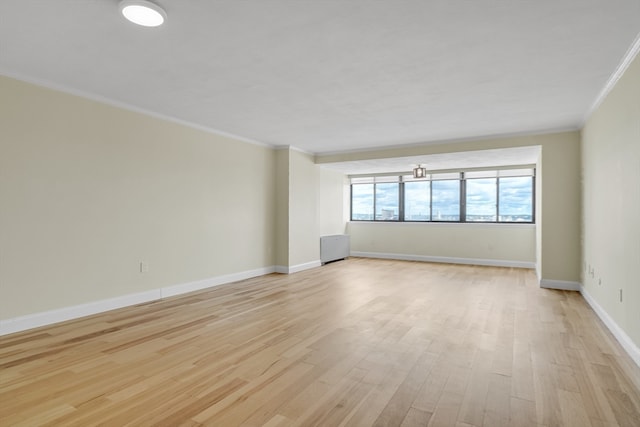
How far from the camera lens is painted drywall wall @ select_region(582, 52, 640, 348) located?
2.71 meters

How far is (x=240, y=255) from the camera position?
5.89 m

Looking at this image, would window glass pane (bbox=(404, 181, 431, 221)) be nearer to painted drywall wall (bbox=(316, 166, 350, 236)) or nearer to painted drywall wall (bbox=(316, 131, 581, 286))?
painted drywall wall (bbox=(316, 166, 350, 236))

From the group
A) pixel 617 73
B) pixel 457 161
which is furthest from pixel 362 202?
pixel 617 73

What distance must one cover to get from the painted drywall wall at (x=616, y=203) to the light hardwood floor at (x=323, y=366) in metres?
0.38

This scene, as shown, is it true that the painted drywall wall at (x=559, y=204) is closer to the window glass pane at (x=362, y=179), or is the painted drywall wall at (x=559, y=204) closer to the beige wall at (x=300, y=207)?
the beige wall at (x=300, y=207)

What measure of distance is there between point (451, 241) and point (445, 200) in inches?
43.2

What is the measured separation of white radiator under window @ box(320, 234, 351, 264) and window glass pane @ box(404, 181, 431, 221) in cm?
187

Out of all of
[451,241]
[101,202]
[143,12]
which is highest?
[143,12]

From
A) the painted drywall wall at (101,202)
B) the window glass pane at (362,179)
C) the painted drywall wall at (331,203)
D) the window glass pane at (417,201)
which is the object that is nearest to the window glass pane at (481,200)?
the window glass pane at (417,201)

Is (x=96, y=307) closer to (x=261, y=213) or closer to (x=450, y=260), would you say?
(x=261, y=213)

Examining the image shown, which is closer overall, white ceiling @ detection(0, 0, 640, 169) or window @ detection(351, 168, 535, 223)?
white ceiling @ detection(0, 0, 640, 169)

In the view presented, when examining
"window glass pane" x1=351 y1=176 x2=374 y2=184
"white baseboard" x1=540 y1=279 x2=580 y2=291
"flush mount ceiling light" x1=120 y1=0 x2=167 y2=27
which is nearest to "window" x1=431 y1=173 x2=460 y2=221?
"window glass pane" x1=351 y1=176 x2=374 y2=184

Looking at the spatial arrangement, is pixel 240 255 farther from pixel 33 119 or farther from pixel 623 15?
pixel 623 15

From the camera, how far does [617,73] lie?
3.08 meters
